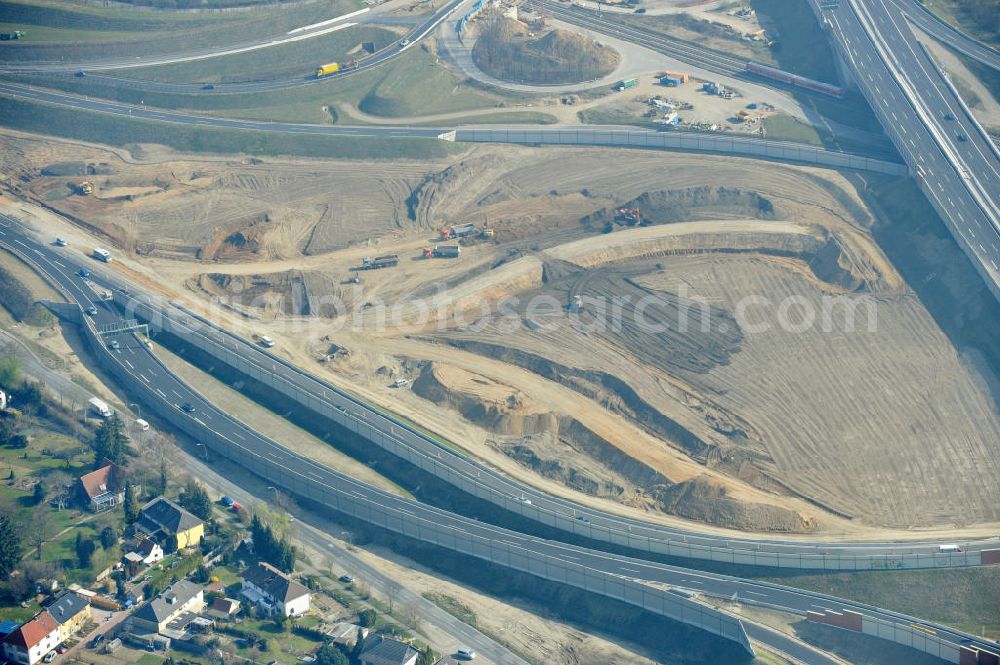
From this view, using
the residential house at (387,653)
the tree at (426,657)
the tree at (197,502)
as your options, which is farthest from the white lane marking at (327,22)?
the tree at (426,657)

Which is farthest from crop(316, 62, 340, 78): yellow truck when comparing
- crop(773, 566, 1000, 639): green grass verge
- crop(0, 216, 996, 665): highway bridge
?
crop(773, 566, 1000, 639): green grass verge

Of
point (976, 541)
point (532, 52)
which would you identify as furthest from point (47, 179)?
point (976, 541)

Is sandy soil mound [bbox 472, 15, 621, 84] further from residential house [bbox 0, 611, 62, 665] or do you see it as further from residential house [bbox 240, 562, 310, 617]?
residential house [bbox 0, 611, 62, 665]

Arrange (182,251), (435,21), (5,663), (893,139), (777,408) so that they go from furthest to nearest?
(435,21), (893,139), (182,251), (777,408), (5,663)

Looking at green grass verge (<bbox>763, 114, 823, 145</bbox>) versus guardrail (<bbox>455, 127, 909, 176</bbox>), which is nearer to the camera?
guardrail (<bbox>455, 127, 909, 176</bbox>)

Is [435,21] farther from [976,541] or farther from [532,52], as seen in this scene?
[976,541]
